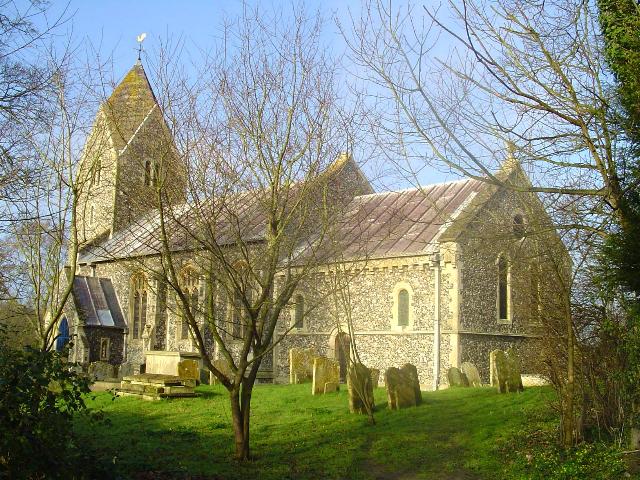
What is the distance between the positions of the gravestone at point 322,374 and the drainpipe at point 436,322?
4190 millimetres

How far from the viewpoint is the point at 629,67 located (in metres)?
7.29

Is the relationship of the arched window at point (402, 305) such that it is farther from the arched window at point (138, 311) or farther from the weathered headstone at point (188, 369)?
the arched window at point (138, 311)

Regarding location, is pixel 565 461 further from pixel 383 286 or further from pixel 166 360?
pixel 166 360

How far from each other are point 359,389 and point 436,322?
25.1 feet

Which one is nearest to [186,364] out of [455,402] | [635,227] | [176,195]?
[455,402]

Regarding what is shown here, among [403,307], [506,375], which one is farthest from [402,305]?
[506,375]

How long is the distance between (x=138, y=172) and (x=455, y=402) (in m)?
7.96

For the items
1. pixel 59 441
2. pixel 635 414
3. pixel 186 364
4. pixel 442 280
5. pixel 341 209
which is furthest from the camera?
pixel 442 280

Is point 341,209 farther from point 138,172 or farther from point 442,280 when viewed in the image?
point 442,280

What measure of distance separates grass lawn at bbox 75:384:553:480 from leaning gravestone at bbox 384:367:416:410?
9.9 inches

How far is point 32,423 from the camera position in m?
6.82

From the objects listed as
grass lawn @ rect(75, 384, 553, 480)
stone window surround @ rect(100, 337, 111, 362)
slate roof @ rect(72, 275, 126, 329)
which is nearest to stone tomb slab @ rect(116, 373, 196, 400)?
grass lawn @ rect(75, 384, 553, 480)

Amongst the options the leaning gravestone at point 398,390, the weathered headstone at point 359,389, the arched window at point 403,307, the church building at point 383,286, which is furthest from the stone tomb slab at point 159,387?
the arched window at point 403,307

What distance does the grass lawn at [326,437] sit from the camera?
1070 centimetres
